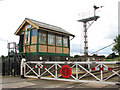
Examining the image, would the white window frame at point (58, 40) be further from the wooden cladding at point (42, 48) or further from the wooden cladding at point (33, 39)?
the wooden cladding at point (33, 39)

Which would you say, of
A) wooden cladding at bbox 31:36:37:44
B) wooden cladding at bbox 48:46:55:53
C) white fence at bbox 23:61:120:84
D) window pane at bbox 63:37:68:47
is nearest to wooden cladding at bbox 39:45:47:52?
wooden cladding at bbox 48:46:55:53

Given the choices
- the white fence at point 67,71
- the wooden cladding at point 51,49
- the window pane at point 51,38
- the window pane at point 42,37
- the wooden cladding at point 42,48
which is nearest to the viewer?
the white fence at point 67,71

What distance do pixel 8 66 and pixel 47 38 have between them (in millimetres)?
4837

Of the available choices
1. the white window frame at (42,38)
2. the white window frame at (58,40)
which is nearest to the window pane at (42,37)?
the white window frame at (42,38)

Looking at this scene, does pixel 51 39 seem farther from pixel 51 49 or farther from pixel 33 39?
pixel 33 39

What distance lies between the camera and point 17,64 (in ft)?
38.5

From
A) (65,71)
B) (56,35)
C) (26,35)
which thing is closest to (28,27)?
(26,35)

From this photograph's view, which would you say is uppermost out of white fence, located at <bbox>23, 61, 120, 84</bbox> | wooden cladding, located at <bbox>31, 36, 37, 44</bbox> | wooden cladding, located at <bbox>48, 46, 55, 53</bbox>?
wooden cladding, located at <bbox>31, 36, 37, 44</bbox>

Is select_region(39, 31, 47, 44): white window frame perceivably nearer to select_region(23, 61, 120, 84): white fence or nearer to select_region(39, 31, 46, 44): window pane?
select_region(39, 31, 46, 44): window pane

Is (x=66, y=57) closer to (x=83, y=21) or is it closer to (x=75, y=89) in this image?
(x=75, y=89)

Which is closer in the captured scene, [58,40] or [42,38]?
[42,38]

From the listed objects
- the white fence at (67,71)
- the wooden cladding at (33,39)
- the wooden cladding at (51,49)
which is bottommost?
the white fence at (67,71)

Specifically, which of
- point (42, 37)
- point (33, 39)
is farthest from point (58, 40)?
point (33, 39)

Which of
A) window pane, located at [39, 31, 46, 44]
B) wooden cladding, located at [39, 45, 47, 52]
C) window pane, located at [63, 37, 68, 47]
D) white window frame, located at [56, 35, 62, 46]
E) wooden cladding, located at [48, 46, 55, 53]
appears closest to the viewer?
wooden cladding, located at [39, 45, 47, 52]
